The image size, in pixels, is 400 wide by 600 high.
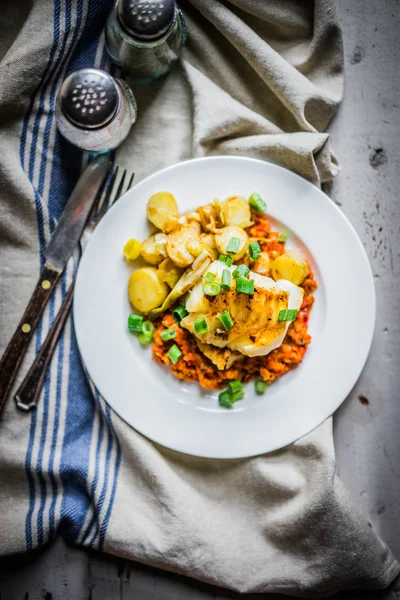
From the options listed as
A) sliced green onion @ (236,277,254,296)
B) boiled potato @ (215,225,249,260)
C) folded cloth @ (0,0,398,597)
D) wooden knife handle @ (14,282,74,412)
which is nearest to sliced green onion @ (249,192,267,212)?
boiled potato @ (215,225,249,260)

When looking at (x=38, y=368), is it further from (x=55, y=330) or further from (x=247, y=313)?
(x=247, y=313)

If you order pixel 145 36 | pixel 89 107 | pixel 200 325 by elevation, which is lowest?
pixel 200 325

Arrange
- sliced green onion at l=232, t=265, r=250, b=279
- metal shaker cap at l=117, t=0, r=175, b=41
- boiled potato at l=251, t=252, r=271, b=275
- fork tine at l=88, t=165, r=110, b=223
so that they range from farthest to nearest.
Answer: fork tine at l=88, t=165, r=110, b=223 → boiled potato at l=251, t=252, r=271, b=275 → sliced green onion at l=232, t=265, r=250, b=279 → metal shaker cap at l=117, t=0, r=175, b=41

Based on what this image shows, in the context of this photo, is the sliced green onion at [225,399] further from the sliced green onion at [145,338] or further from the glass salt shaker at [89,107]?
the glass salt shaker at [89,107]

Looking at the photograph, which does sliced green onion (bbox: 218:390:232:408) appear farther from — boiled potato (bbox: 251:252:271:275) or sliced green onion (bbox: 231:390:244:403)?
boiled potato (bbox: 251:252:271:275)

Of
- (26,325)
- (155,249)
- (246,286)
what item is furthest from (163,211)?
(26,325)

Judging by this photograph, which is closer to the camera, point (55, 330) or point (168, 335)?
point (168, 335)
